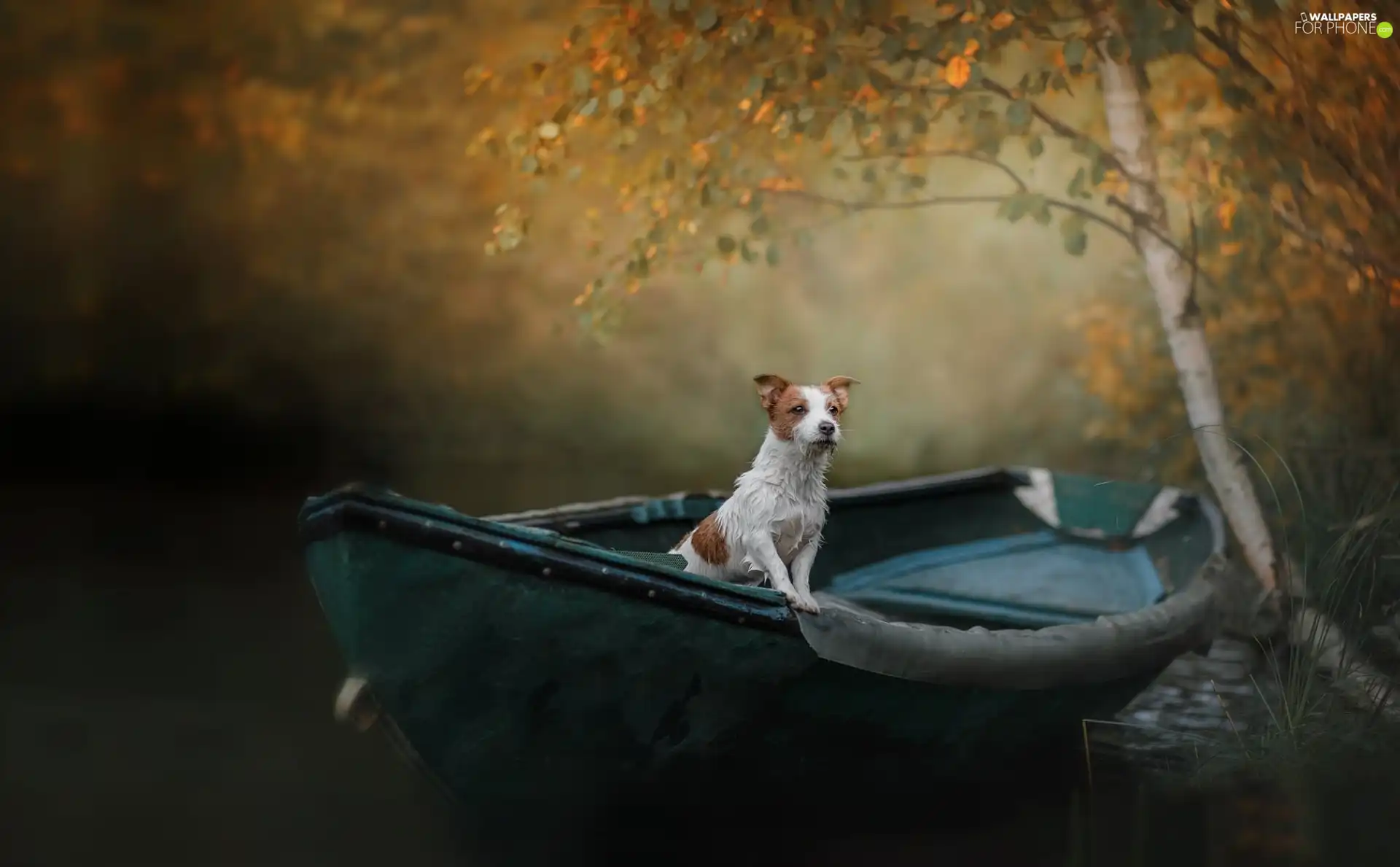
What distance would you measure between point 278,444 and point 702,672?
1.62m

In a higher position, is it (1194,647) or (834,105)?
(834,105)

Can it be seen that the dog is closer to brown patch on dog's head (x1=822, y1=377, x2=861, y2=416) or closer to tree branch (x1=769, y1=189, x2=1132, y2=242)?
brown patch on dog's head (x1=822, y1=377, x2=861, y2=416)

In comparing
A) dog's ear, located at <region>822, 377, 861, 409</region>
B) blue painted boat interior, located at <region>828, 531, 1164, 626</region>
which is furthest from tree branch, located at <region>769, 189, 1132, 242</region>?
dog's ear, located at <region>822, 377, 861, 409</region>

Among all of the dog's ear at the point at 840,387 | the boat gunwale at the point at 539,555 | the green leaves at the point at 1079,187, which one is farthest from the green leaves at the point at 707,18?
the boat gunwale at the point at 539,555

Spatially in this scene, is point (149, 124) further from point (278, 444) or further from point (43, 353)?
point (278, 444)

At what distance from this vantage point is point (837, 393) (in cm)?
193

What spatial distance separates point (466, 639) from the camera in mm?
1699

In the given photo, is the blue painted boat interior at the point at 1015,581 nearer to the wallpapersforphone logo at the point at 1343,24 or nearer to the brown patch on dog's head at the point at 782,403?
the brown patch on dog's head at the point at 782,403

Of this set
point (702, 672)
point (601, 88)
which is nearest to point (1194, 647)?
point (702, 672)

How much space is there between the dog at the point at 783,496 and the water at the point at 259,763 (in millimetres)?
422

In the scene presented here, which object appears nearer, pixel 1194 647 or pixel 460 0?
pixel 1194 647

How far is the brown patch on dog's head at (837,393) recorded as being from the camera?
1.89m

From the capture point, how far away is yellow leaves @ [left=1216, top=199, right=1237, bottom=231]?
2912 mm

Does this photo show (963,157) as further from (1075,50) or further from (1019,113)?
(1075,50)
